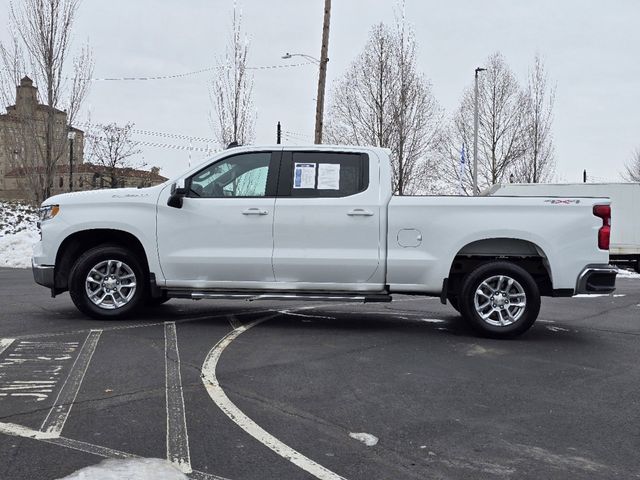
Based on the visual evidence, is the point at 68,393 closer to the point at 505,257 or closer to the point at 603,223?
the point at 505,257

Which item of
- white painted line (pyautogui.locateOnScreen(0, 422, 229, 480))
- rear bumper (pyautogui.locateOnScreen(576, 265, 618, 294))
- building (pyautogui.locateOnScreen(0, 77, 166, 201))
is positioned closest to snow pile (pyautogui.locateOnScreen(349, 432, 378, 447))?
white painted line (pyautogui.locateOnScreen(0, 422, 229, 480))

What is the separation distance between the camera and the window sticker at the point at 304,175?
7133 mm

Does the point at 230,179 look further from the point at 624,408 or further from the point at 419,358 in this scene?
the point at 624,408

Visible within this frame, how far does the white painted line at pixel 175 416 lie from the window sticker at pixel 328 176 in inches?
93.8

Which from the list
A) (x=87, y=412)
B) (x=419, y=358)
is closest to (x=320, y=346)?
(x=419, y=358)

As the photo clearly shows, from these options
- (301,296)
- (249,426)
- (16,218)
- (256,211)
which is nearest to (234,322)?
(301,296)

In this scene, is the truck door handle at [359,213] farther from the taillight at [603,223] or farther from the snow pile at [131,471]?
the snow pile at [131,471]

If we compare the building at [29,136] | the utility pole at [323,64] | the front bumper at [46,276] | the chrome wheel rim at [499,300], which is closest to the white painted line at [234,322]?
the front bumper at [46,276]

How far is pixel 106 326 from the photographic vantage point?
23.3 ft

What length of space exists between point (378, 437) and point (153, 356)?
2.66 metres

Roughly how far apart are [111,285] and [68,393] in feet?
9.59

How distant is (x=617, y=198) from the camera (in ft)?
69.7

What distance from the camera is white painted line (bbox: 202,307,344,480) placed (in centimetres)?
333

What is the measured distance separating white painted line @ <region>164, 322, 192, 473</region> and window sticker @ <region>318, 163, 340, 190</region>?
2.38 meters
